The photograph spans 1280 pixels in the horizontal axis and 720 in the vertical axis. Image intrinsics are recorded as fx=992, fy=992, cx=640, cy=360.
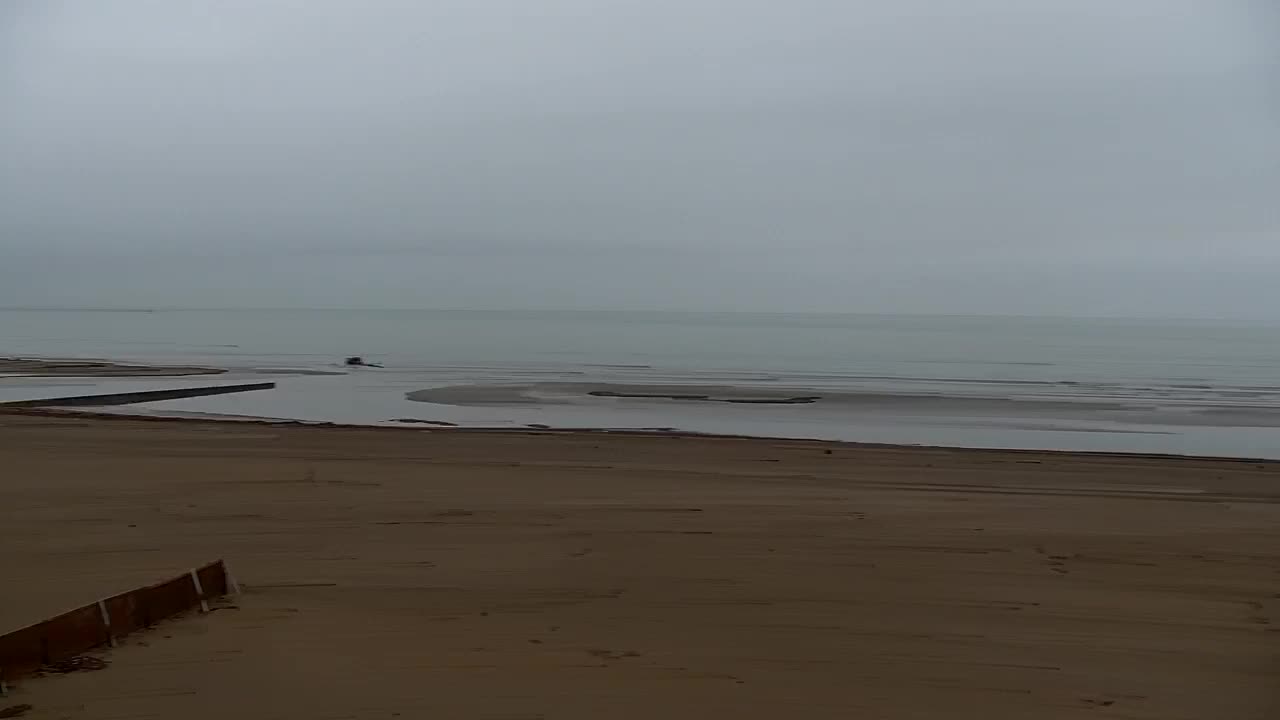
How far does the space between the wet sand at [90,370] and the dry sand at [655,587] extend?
72.8ft

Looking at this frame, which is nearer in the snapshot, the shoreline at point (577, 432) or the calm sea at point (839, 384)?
the shoreline at point (577, 432)

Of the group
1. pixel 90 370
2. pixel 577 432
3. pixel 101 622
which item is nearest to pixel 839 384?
pixel 577 432

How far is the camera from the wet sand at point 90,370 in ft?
107

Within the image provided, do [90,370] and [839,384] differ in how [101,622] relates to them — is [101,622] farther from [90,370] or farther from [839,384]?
[90,370]

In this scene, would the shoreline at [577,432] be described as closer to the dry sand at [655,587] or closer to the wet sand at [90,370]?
the dry sand at [655,587]

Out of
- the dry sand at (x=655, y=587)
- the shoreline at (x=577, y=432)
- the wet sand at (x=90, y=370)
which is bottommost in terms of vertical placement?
the dry sand at (x=655, y=587)

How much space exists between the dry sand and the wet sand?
22188mm

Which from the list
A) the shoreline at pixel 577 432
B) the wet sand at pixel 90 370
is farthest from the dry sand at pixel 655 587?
the wet sand at pixel 90 370

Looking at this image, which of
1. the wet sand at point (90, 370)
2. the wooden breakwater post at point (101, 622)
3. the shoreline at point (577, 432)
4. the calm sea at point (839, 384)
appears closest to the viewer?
the wooden breakwater post at point (101, 622)

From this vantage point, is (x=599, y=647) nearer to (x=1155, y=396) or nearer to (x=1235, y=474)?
(x=1235, y=474)

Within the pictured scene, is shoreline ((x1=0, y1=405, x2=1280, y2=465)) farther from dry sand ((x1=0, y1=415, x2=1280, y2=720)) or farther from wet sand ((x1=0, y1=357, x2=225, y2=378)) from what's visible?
wet sand ((x1=0, y1=357, x2=225, y2=378))

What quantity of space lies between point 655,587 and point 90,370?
34.4m

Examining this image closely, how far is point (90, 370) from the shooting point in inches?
1374

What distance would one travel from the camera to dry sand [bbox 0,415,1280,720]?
15.3 ft
